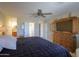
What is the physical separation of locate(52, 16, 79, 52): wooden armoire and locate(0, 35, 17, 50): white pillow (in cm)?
66

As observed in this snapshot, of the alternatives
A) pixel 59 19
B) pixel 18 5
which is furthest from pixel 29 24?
pixel 59 19

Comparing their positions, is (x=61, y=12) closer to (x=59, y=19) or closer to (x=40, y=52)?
(x=59, y=19)

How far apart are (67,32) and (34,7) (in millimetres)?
653

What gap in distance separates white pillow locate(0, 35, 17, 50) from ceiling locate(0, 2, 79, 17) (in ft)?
1.23

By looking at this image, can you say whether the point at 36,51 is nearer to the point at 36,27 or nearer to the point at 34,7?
the point at 36,27

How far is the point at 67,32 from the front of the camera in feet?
7.77

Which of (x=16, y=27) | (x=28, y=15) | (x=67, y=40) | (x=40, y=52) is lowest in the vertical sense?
(x=40, y=52)

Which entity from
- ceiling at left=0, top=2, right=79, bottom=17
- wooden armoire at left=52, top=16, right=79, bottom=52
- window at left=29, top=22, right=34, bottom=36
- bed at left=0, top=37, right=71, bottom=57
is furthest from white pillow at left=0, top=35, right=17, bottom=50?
wooden armoire at left=52, top=16, right=79, bottom=52

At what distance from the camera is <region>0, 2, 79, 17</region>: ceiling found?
231 centimetres

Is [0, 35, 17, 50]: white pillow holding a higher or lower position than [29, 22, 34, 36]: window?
lower

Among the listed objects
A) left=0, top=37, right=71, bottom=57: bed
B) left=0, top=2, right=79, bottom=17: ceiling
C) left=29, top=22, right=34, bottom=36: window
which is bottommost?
left=0, top=37, right=71, bottom=57: bed

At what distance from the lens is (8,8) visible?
2.34 metres

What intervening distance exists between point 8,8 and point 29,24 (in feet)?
1.35

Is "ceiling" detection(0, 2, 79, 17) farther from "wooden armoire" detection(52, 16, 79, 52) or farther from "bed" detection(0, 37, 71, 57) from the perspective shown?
"bed" detection(0, 37, 71, 57)
